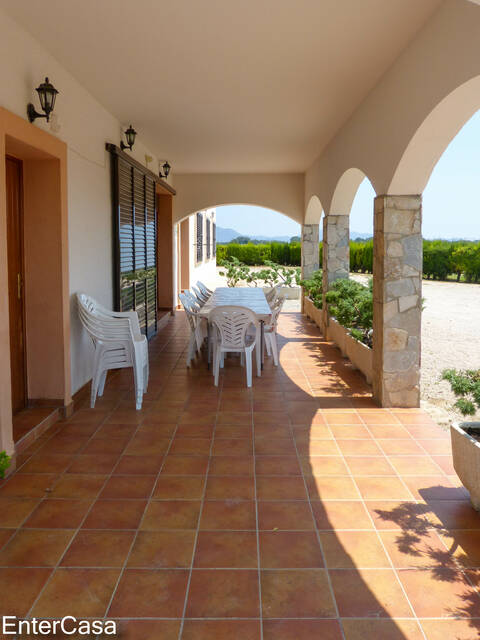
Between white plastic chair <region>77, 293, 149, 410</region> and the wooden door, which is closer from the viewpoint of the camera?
the wooden door

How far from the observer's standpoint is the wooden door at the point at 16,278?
4.40 meters

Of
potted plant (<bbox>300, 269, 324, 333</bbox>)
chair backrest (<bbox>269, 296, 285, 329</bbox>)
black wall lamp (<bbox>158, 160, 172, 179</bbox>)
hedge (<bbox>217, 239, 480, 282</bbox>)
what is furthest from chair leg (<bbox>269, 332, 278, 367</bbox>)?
hedge (<bbox>217, 239, 480, 282</bbox>)

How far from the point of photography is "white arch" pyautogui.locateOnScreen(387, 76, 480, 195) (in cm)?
347

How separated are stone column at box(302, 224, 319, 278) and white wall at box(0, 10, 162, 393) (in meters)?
5.35

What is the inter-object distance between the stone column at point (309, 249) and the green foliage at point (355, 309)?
149 inches

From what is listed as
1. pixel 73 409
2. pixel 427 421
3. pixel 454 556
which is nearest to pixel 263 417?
pixel 427 421

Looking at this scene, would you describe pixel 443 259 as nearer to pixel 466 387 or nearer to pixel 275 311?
pixel 275 311

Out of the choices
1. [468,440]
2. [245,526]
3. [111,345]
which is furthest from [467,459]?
[111,345]

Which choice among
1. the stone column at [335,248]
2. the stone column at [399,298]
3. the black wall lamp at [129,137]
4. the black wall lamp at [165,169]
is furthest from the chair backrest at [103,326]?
the black wall lamp at [165,169]

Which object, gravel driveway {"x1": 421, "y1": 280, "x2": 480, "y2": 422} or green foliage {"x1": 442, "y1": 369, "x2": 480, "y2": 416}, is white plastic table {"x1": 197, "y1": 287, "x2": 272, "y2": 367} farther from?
green foliage {"x1": 442, "y1": 369, "x2": 480, "y2": 416}

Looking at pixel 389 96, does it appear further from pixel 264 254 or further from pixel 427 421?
pixel 264 254

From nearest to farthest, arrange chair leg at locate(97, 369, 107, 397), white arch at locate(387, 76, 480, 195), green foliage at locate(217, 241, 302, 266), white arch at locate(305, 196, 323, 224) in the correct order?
white arch at locate(387, 76, 480, 195) → chair leg at locate(97, 369, 107, 397) → white arch at locate(305, 196, 323, 224) → green foliage at locate(217, 241, 302, 266)

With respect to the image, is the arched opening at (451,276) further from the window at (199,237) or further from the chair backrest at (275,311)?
the window at (199,237)

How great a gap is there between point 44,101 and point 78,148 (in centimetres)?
121
